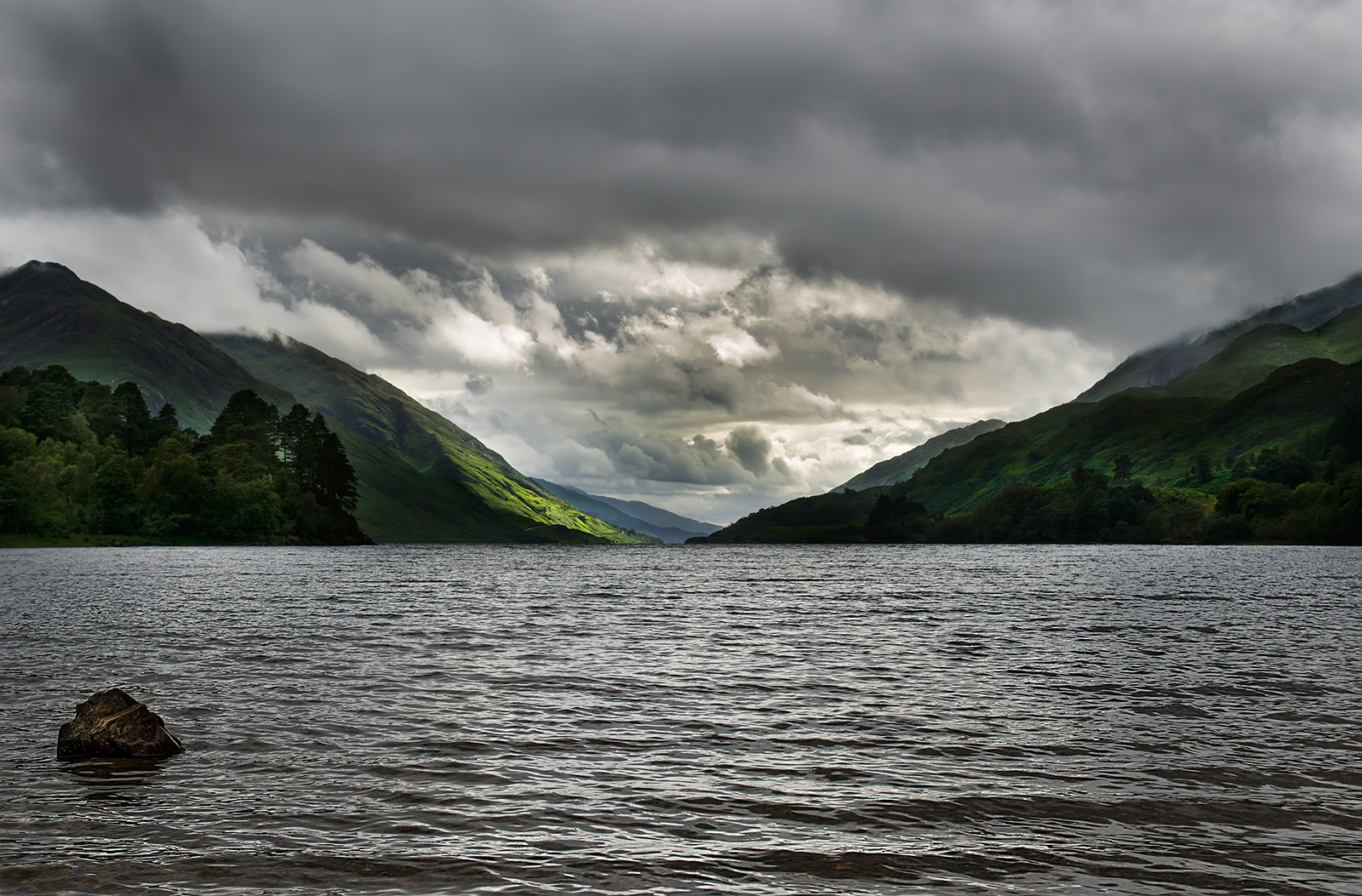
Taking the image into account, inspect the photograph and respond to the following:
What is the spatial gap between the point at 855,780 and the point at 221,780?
15394 millimetres

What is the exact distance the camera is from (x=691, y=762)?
73.2 feet

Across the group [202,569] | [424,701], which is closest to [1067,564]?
[202,569]

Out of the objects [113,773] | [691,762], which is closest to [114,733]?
[113,773]

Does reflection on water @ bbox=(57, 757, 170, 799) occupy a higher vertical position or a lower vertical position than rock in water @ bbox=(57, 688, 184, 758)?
lower

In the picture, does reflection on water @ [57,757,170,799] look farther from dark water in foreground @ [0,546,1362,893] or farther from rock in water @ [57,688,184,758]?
rock in water @ [57,688,184,758]

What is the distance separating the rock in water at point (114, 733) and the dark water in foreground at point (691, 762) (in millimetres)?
700

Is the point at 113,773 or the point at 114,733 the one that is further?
the point at 114,733

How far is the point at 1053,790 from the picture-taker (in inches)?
789

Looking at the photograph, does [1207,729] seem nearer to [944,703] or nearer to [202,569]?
[944,703]

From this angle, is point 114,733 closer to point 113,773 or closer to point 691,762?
point 113,773

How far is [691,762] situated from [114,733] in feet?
50.7

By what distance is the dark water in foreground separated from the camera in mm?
14961

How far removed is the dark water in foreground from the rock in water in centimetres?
70

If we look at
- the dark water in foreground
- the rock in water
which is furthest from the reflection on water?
the rock in water
